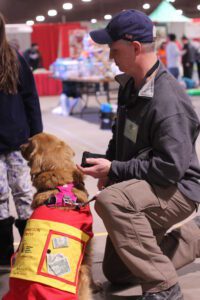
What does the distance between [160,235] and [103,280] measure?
24.2 inches

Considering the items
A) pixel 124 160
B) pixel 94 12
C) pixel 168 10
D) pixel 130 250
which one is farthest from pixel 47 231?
pixel 94 12

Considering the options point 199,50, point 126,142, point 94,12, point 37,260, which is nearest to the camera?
point 37,260

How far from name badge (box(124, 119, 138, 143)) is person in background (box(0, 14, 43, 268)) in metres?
0.88

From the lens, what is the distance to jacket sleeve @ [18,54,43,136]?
340 centimetres

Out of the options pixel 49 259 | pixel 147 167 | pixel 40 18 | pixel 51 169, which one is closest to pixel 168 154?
pixel 147 167

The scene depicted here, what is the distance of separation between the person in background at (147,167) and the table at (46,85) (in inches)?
633

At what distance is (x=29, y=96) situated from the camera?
346cm

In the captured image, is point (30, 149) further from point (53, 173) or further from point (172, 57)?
point (172, 57)

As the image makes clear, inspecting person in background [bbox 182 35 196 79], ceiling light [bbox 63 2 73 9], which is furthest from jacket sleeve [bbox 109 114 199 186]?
ceiling light [bbox 63 2 73 9]

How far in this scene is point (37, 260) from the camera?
2.46 meters

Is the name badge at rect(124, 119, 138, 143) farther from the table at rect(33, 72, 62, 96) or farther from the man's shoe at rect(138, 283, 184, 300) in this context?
the table at rect(33, 72, 62, 96)

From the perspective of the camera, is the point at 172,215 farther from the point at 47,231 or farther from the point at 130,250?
the point at 47,231

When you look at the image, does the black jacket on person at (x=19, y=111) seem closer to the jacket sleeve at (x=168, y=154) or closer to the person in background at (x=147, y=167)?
the person in background at (x=147, y=167)

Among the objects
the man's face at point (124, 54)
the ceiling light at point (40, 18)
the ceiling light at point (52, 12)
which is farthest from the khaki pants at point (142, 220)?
the ceiling light at point (40, 18)
